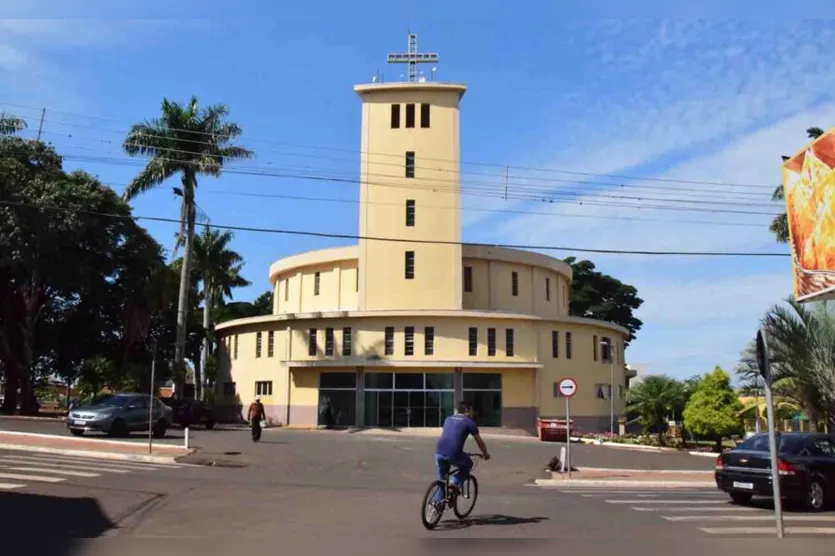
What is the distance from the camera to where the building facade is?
43219 mm

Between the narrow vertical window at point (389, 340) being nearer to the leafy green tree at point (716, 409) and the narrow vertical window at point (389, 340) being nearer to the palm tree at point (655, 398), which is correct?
the palm tree at point (655, 398)

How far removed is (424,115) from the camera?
47.5 metres

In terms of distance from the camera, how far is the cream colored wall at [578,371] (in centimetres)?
4438

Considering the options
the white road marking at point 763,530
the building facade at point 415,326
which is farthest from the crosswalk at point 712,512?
the building facade at point 415,326

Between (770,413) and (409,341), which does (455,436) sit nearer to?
(770,413)

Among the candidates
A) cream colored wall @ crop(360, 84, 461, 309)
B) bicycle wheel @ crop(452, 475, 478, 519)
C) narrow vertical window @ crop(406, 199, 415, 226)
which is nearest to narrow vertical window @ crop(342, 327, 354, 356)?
cream colored wall @ crop(360, 84, 461, 309)

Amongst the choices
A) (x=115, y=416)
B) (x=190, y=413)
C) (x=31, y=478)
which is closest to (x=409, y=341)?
(x=190, y=413)

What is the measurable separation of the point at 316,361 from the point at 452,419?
33.7 metres

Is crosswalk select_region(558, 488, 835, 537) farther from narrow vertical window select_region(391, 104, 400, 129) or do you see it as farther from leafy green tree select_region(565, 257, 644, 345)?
leafy green tree select_region(565, 257, 644, 345)

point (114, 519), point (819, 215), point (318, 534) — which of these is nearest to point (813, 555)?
point (318, 534)

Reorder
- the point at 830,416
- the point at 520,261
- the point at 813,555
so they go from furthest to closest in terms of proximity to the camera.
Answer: the point at 520,261 → the point at 830,416 → the point at 813,555

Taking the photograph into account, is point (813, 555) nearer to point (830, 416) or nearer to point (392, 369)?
point (830, 416)

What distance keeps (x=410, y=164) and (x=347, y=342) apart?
11.3 m

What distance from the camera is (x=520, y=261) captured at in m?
49.7
